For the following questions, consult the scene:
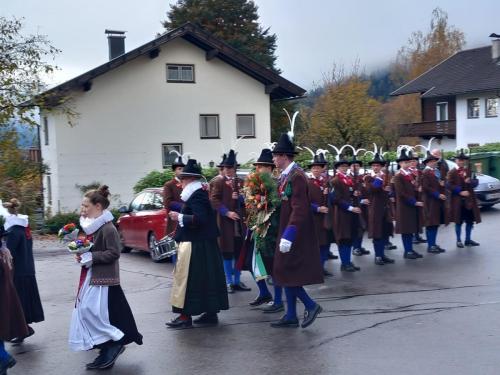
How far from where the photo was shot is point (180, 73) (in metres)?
30.7

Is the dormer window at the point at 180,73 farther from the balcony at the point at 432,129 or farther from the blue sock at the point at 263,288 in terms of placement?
the balcony at the point at 432,129

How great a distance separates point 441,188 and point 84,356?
8.72 metres

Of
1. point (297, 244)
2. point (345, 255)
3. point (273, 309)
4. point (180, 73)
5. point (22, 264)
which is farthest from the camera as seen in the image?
point (180, 73)

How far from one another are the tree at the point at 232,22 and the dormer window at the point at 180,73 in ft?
48.7

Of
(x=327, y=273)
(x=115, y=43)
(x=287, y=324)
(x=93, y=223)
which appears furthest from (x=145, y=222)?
(x=115, y=43)

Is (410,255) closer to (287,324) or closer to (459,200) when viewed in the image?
(459,200)

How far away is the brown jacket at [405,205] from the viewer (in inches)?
509

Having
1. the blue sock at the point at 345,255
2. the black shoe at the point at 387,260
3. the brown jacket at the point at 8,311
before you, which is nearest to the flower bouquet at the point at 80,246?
the brown jacket at the point at 8,311

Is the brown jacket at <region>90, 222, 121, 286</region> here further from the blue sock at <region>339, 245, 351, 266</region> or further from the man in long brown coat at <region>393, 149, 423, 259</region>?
the man in long brown coat at <region>393, 149, 423, 259</region>

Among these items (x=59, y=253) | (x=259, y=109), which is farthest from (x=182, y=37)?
(x=59, y=253)

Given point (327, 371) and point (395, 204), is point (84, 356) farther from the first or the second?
point (395, 204)

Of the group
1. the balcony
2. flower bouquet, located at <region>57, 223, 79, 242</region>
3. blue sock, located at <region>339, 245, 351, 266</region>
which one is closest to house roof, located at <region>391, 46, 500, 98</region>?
the balcony

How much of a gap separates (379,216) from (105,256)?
22.7 ft

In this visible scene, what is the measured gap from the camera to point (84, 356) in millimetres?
7316
